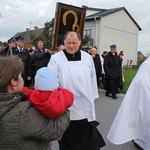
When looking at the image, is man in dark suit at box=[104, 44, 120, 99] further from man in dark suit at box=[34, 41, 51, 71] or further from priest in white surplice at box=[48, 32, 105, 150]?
priest in white surplice at box=[48, 32, 105, 150]

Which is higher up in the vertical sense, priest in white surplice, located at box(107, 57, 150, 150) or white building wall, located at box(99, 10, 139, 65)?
white building wall, located at box(99, 10, 139, 65)

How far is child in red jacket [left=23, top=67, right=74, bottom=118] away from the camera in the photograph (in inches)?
66.6

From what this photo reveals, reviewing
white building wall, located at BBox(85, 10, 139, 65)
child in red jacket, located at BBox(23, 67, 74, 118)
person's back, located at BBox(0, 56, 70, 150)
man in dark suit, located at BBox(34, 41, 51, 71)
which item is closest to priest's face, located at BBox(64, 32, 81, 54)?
child in red jacket, located at BBox(23, 67, 74, 118)

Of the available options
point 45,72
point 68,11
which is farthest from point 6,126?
point 68,11

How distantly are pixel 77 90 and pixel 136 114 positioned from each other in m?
1.05

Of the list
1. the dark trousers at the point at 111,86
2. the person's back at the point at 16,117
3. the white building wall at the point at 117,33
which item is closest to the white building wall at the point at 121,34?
the white building wall at the point at 117,33

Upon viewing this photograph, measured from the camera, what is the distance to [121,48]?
3578 centimetres

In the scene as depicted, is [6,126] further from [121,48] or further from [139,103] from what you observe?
[121,48]

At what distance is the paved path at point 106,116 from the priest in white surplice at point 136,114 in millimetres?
654

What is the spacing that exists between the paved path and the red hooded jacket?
8.65 ft

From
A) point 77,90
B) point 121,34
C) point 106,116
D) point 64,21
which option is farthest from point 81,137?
point 121,34

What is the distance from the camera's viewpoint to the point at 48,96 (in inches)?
72.1

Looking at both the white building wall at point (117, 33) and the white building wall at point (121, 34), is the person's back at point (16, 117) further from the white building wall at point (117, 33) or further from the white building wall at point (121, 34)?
the white building wall at point (121, 34)

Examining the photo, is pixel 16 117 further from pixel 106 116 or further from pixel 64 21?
pixel 64 21
